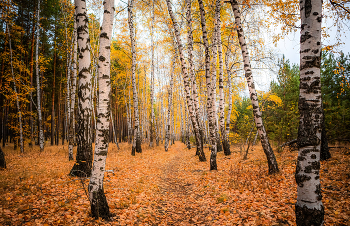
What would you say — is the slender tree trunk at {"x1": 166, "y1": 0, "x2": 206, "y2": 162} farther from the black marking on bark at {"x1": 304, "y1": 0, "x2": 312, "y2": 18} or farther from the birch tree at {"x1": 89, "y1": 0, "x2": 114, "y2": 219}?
the black marking on bark at {"x1": 304, "y1": 0, "x2": 312, "y2": 18}

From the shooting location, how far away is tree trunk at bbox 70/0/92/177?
5199 mm

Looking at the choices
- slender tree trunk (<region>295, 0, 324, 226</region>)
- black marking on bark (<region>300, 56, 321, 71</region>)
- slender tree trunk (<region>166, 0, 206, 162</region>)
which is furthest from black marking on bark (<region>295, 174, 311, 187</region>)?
slender tree trunk (<region>166, 0, 206, 162</region>)

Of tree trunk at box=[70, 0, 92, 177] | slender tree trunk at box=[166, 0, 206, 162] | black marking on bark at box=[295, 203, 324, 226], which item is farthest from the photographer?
slender tree trunk at box=[166, 0, 206, 162]

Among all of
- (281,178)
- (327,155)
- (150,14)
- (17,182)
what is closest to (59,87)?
(150,14)

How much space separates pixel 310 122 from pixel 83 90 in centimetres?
633

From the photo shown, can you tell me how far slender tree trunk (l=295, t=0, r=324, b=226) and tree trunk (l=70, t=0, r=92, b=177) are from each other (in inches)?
210

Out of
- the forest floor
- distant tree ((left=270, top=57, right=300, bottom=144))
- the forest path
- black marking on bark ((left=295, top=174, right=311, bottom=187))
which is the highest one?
distant tree ((left=270, top=57, right=300, bottom=144))

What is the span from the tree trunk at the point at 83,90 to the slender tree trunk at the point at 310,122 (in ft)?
17.5

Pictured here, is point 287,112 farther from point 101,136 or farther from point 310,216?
point 101,136

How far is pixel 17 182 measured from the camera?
199 inches

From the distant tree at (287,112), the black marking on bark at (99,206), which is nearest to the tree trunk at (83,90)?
the black marking on bark at (99,206)

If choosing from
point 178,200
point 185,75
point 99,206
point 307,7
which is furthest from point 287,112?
point 99,206

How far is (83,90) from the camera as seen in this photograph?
17.8ft

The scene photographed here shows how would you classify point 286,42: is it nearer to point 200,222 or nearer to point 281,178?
point 281,178
